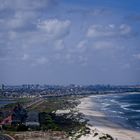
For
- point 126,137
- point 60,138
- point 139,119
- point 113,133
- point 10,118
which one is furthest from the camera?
point 139,119

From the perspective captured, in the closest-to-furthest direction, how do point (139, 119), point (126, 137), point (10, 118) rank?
point (126, 137) → point (10, 118) → point (139, 119)

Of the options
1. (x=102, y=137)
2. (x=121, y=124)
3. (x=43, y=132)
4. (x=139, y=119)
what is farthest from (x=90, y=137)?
(x=139, y=119)

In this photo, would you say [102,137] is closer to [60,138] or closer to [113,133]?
[60,138]

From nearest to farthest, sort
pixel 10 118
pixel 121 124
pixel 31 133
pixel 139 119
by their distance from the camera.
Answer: pixel 31 133, pixel 10 118, pixel 121 124, pixel 139 119

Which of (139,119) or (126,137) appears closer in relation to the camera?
(126,137)

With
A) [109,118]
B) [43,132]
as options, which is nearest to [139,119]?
[109,118]

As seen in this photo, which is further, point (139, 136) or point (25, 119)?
point (25, 119)

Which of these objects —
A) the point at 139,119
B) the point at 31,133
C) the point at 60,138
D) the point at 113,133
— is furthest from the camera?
the point at 139,119

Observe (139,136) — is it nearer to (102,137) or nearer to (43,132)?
(102,137)

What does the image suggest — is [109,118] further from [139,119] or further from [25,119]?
[25,119]
